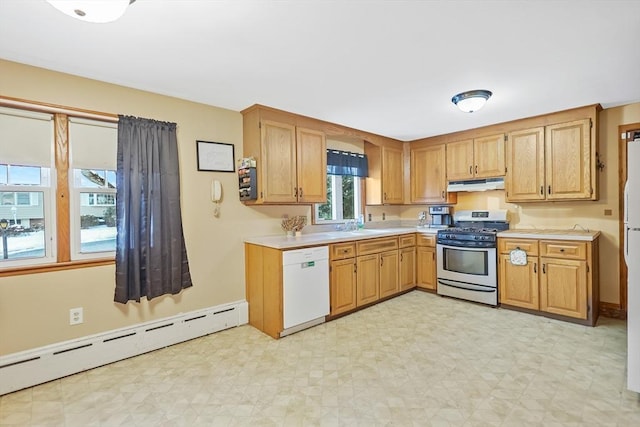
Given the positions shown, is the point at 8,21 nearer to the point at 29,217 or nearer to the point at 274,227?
the point at 29,217

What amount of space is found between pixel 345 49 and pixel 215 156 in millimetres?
1746

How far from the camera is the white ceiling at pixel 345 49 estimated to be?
1.77 meters

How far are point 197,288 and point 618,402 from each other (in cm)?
331

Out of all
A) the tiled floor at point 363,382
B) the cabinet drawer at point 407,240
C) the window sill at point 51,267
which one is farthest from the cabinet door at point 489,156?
the window sill at point 51,267

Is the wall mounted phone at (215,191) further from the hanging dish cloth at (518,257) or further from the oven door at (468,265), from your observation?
the hanging dish cloth at (518,257)

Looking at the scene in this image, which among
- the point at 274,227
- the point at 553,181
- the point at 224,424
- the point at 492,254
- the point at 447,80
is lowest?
the point at 224,424

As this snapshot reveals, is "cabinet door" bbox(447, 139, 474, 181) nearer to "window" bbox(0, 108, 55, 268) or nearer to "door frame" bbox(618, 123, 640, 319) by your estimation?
"door frame" bbox(618, 123, 640, 319)

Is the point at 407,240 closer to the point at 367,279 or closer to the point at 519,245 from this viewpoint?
the point at 367,279

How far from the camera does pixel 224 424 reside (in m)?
1.88

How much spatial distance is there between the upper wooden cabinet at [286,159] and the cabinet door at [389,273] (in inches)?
44.6

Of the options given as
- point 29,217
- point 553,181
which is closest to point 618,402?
point 553,181

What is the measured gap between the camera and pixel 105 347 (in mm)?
2617

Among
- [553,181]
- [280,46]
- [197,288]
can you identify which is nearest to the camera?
[280,46]

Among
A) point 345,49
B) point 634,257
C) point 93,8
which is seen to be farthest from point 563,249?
point 93,8
